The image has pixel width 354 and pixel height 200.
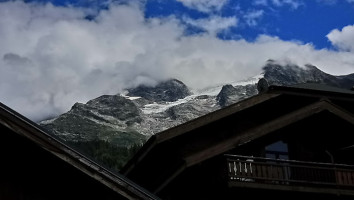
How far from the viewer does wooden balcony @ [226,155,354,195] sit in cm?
2044

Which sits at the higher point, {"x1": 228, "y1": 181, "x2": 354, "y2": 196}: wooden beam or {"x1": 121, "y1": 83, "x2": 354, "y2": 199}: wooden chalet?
{"x1": 121, "y1": 83, "x2": 354, "y2": 199}: wooden chalet

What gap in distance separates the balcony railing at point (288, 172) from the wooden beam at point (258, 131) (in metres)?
0.55

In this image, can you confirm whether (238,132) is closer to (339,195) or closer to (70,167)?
(339,195)

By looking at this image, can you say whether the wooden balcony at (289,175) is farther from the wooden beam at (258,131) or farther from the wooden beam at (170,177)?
the wooden beam at (170,177)

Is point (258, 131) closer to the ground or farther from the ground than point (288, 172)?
farther from the ground

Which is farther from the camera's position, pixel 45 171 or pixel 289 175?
pixel 289 175

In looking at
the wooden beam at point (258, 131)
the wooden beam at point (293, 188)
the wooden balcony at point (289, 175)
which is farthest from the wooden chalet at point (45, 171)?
the wooden balcony at point (289, 175)

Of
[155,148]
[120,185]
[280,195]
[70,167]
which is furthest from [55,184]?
[280,195]

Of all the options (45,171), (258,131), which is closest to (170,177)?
(258,131)

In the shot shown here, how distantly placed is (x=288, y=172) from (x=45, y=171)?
13633mm

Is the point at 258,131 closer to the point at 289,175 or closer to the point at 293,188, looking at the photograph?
the point at 289,175

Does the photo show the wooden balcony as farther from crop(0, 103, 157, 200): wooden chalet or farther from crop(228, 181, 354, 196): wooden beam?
crop(0, 103, 157, 200): wooden chalet

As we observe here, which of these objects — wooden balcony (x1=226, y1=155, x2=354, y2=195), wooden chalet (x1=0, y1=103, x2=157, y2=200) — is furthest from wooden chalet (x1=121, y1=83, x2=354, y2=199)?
wooden chalet (x1=0, y1=103, x2=157, y2=200)

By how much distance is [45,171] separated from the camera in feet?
34.0
